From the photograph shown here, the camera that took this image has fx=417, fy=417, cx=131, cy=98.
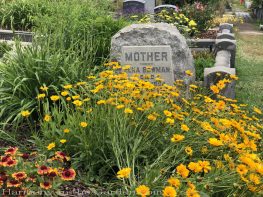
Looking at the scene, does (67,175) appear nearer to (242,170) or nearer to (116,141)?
(116,141)

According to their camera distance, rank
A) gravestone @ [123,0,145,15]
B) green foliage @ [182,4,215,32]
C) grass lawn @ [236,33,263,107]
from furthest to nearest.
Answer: gravestone @ [123,0,145,15] → green foliage @ [182,4,215,32] → grass lawn @ [236,33,263,107]

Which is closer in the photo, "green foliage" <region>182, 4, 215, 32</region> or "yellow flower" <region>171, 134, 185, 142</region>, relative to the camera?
"yellow flower" <region>171, 134, 185, 142</region>

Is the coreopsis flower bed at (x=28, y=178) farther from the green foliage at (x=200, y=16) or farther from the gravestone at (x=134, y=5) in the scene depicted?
the gravestone at (x=134, y=5)

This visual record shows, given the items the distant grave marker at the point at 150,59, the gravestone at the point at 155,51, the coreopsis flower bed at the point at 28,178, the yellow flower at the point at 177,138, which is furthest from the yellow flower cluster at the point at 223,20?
the coreopsis flower bed at the point at 28,178

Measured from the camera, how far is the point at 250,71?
8.41 meters

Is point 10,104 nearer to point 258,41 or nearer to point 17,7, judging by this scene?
point 17,7

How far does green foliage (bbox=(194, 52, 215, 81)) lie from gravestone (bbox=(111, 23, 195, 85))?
0.98 metres

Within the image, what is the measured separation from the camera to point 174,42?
5512 mm

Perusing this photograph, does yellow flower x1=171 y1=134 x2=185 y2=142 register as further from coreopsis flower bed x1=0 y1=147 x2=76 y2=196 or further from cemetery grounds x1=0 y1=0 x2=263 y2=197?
coreopsis flower bed x1=0 y1=147 x2=76 y2=196

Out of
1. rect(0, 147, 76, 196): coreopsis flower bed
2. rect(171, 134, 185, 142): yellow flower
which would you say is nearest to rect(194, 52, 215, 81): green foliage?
rect(171, 134, 185, 142): yellow flower

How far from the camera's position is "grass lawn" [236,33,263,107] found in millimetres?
6635

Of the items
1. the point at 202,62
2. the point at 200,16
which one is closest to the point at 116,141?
the point at 202,62

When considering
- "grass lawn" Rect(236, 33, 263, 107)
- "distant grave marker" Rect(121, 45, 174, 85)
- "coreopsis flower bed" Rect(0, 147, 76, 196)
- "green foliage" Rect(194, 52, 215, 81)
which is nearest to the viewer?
"coreopsis flower bed" Rect(0, 147, 76, 196)

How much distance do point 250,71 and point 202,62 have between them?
1.47 meters
